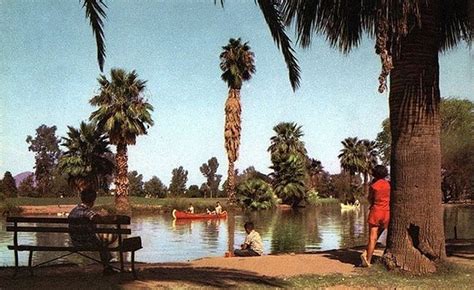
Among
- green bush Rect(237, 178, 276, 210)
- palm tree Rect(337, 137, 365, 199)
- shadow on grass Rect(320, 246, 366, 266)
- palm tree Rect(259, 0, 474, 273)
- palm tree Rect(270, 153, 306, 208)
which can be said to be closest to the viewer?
palm tree Rect(259, 0, 474, 273)

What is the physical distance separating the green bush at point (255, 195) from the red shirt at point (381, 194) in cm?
4540

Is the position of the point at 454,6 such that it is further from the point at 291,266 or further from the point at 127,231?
the point at 127,231

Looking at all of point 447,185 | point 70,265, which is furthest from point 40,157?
point 70,265

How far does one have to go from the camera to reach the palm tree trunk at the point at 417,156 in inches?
348

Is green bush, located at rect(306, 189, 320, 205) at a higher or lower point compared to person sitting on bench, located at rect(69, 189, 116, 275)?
lower

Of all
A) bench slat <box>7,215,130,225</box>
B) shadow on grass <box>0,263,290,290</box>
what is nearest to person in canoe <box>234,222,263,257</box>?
shadow on grass <box>0,263,290,290</box>

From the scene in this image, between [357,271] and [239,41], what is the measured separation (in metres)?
47.8

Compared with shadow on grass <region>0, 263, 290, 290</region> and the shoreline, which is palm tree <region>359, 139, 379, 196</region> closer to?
the shoreline

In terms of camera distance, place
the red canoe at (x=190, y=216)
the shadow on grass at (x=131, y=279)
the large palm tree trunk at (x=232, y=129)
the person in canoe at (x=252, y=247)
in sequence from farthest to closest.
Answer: the large palm tree trunk at (x=232, y=129) < the red canoe at (x=190, y=216) < the person in canoe at (x=252, y=247) < the shadow on grass at (x=131, y=279)

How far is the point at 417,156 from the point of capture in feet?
29.3

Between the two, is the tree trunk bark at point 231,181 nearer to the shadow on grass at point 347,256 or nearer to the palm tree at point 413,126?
the shadow on grass at point 347,256

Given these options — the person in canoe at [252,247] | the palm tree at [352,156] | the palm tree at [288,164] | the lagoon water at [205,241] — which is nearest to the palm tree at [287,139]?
the palm tree at [288,164]

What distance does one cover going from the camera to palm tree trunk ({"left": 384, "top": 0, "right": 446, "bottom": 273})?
8.85 meters

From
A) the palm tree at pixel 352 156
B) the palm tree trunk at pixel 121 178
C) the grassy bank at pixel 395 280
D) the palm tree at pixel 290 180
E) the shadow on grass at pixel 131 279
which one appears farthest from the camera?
the palm tree at pixel 352 156
